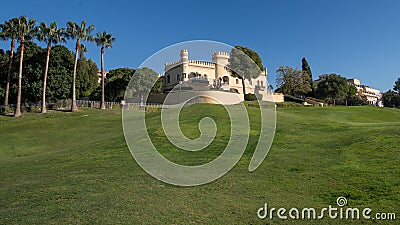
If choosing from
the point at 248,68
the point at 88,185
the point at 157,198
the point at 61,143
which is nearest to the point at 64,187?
the point at 88,185

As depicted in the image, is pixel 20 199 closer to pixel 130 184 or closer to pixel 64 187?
pixel 64 187

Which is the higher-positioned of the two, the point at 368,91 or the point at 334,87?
the point at 368,91

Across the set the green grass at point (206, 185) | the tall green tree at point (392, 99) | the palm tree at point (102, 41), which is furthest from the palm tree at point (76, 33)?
the tall green tree at point (392, 99)

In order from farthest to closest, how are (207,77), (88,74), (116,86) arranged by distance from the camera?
(88,74), (207,77), (116,86)

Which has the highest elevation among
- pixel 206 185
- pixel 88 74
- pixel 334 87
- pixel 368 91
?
pixel 368 91

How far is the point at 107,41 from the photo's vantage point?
61344 millimetres

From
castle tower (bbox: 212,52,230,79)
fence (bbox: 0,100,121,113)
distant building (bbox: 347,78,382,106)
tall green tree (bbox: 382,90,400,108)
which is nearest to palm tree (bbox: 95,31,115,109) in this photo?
fence (bbox: 0,100,121,113)

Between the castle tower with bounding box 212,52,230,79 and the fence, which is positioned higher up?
the castle tower with bounding box 212,52,230,79

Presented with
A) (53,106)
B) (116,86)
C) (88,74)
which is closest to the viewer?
(53,106)

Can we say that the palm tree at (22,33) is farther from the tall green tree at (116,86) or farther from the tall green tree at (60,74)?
the tall green tree at (116,86)

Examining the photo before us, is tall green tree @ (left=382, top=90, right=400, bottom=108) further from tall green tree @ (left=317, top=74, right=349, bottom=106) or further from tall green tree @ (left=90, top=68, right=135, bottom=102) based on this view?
tall green tree @ (left=90, top=68, right=135, bottom=102)

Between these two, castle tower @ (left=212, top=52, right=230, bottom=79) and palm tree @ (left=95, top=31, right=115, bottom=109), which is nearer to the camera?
palm tree @ (left=95, top=31, right=115, bottom=109)

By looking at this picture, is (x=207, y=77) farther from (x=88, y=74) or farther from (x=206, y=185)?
(x=206, y=185)

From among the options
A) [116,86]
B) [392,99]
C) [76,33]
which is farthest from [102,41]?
[392,99]
